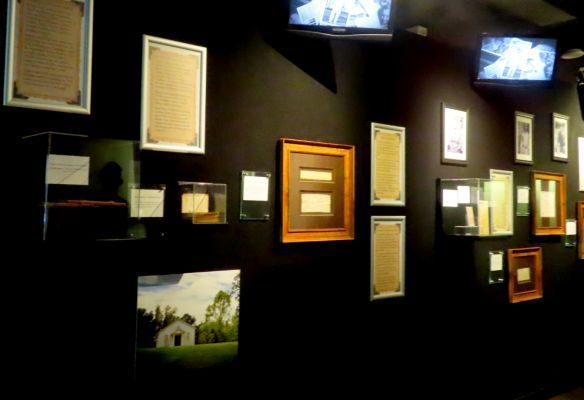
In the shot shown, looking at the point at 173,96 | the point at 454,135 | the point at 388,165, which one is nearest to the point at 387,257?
the point at 388,165

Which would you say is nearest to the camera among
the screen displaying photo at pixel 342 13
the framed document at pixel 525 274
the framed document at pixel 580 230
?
the screen displaying photo at pixel 342 13

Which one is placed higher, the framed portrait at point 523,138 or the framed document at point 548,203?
the framed portrait at point 523,138

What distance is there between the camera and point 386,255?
2.86m

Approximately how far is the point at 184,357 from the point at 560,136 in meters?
4.03

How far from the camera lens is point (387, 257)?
113 inches

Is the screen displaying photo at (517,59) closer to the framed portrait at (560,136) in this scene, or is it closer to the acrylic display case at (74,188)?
the framed portrait at (560,136)

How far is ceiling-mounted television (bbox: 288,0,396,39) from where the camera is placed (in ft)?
7.84

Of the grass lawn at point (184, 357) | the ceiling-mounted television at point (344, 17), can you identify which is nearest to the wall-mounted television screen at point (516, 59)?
the ceiling-mounted television at point (344, 17)

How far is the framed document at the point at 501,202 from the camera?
3.52m

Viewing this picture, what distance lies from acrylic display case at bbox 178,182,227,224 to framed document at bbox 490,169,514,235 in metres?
2.35

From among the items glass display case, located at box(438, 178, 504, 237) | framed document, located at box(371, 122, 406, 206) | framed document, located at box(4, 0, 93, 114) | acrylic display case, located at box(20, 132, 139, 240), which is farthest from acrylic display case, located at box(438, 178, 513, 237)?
framed document, located at box(4, 0, 93, 114)

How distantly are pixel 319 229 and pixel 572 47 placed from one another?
12.7 feet

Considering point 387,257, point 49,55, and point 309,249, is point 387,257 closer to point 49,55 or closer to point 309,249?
point 309,249

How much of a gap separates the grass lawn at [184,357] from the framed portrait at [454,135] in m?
2.12
